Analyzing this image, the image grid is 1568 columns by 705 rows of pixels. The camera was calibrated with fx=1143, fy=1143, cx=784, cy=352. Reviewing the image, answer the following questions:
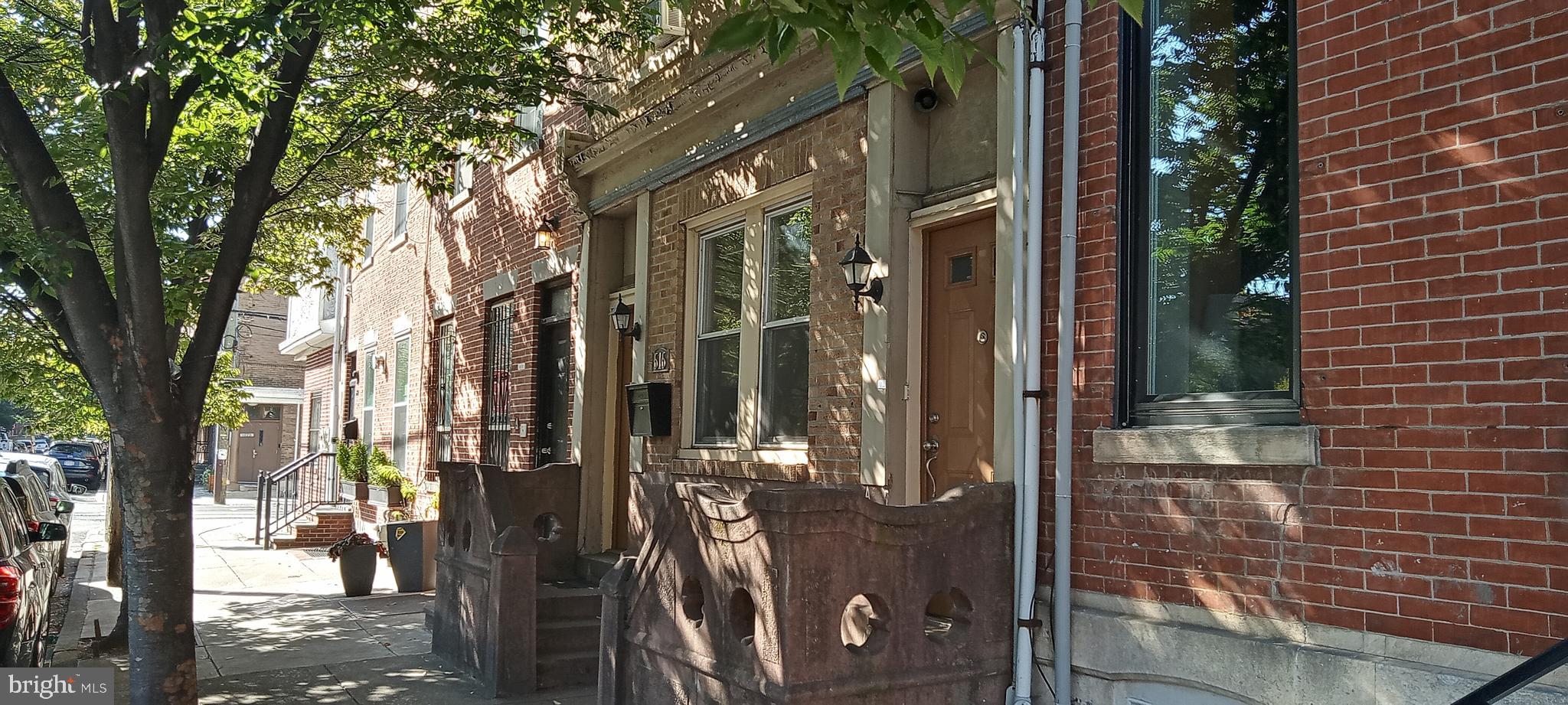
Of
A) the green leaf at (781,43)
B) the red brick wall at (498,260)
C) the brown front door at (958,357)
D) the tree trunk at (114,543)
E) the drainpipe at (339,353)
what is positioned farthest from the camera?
the drainpipe at (339,353)

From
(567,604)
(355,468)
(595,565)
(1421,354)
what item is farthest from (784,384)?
(355,468)

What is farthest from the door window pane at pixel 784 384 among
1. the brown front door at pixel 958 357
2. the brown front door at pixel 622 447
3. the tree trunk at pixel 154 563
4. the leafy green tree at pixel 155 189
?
the tree trunk at pixel 154 563

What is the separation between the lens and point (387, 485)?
1465cm

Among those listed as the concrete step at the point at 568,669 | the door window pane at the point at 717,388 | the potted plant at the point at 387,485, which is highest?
the door window pane at the point at 717,388

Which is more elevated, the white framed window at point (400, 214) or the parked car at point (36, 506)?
the white framed window at point (400, 214)

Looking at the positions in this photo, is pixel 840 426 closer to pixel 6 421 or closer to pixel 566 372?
pixel 566 372

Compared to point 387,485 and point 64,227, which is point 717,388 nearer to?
point 64,227

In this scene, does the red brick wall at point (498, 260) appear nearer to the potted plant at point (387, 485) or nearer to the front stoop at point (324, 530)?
the potted plant at point (387, 485)

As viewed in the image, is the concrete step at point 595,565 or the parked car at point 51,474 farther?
the parked car at point 51,474

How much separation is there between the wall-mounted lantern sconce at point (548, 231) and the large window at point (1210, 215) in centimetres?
670

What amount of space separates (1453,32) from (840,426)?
371 centimetres

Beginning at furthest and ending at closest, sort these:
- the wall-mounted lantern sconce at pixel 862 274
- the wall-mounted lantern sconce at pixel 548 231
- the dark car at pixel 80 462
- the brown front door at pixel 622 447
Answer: the dark car at pixel 80 462 < the wall-mounted lantern sconce at pixel 548 231 < the brown front door at pixel 622 447 < the wall-mounted lantern sconce at pixel 862 274

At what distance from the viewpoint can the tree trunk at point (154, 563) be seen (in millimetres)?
5590

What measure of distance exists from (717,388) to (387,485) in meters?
7.93
